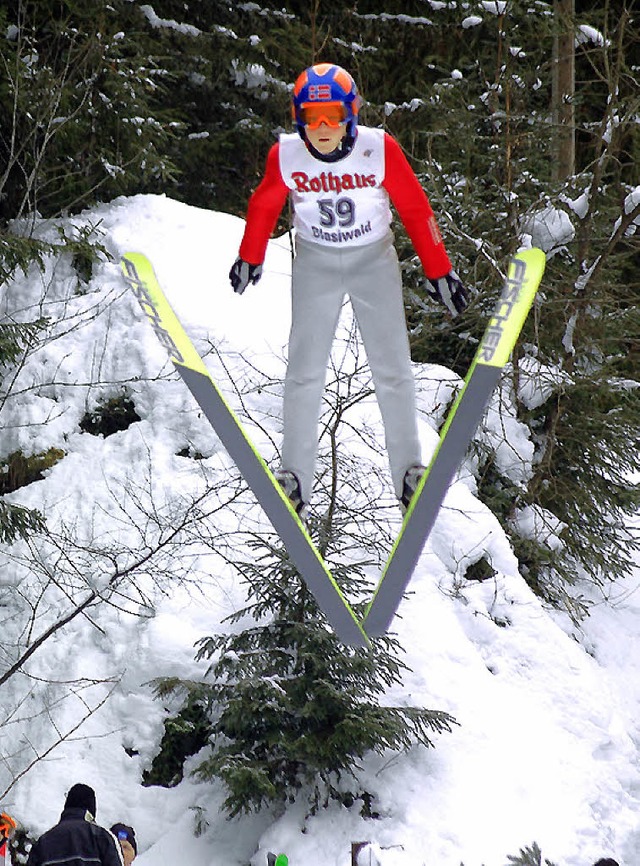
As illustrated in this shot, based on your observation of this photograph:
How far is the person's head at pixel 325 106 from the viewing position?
10.3ft

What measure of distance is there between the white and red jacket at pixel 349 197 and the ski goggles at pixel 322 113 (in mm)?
143

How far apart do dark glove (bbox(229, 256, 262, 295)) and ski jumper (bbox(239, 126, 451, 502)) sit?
34 millimetres

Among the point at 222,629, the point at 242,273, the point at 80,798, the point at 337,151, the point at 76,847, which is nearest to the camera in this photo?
the point at 337,151

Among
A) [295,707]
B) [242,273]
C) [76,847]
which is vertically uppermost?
[242,273]

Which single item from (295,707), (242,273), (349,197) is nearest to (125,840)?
(295,707)

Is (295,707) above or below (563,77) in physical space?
below

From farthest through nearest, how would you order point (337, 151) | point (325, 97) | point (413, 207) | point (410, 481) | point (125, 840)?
point (125, 840)
point (410, 481)
point (413, 207)
point (337, 151)
point (325, 97)

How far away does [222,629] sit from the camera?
790cm

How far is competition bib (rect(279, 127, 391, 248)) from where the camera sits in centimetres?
331

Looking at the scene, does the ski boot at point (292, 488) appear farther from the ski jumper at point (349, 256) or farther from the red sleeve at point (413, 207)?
the red sleeve at point (413, 207)

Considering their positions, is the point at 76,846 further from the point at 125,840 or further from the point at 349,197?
the point at 349,197

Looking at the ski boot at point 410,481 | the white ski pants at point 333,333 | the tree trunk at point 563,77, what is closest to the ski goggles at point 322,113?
the white ski pants at point 333,333

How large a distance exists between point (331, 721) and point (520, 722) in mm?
1672

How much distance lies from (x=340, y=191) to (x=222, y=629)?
518 centimetres
